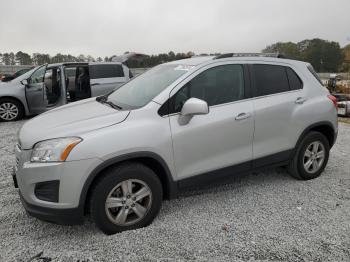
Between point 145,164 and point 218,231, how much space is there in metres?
1.00

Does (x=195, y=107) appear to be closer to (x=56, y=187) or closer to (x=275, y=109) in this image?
(x=275, y=109)

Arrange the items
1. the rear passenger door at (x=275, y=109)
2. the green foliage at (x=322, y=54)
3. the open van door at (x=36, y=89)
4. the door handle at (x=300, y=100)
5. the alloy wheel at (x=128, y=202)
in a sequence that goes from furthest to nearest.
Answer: the green foliage at (x=322, y=54), the open van door at (x=36, y=89), the door handle at (x=300, y=100), the rear passenger door at (x=275, y=109), the alloy wheel at (x=128, y=202)

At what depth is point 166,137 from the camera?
3002 mm

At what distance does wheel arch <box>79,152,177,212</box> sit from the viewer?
2711mm

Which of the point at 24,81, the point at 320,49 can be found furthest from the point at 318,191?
the point at 320,49

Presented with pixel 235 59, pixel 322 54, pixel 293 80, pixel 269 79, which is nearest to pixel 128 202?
pixel 235 59

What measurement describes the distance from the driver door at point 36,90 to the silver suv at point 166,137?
18.0ft

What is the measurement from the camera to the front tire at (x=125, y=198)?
110 inches

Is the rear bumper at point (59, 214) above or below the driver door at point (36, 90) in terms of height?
below

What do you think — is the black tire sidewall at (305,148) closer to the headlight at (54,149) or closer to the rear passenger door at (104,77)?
the headlight at (54,149)

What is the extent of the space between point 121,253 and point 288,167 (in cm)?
264

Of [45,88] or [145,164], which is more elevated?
[45,88]

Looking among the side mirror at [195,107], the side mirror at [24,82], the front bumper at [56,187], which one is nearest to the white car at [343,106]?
the side mirror at [195,107]

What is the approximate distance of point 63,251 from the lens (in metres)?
2.79
